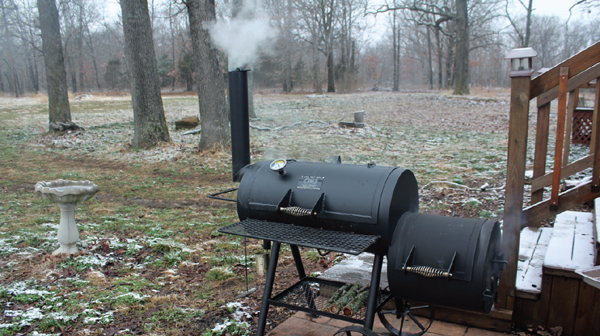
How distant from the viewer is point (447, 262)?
2096mm

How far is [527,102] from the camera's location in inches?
91.4

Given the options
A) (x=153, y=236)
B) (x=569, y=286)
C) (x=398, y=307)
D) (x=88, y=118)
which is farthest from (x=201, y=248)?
(x=88, y=118)

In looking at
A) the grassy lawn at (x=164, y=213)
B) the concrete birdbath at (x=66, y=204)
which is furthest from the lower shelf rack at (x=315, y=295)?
the concrete birdbath at (x=66, y=204)

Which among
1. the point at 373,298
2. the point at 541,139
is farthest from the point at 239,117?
the point at 541,139

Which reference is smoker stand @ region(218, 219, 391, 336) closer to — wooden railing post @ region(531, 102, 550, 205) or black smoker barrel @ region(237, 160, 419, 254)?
black smoker barrel @ region(237, 160, 419, 254)

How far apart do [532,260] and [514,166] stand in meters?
1.03

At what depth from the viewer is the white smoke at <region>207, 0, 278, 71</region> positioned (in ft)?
13.2

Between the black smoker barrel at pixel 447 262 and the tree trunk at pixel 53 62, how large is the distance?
44.7ft

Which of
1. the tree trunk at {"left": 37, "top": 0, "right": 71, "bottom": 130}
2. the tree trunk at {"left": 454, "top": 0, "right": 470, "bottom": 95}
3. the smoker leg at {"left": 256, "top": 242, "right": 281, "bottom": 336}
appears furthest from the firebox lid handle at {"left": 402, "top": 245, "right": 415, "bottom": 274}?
the tree trunk at {"left": 454, "top": 0, "right": 470, "bottom": 95}

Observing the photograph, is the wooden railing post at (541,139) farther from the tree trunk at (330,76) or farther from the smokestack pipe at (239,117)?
the tree trunk at (330,76)

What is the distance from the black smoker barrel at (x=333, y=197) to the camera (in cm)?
233

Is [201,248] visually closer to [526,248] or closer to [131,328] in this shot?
[131,328]

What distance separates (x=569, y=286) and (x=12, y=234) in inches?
201

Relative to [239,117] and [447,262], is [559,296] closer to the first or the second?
[447,262]
